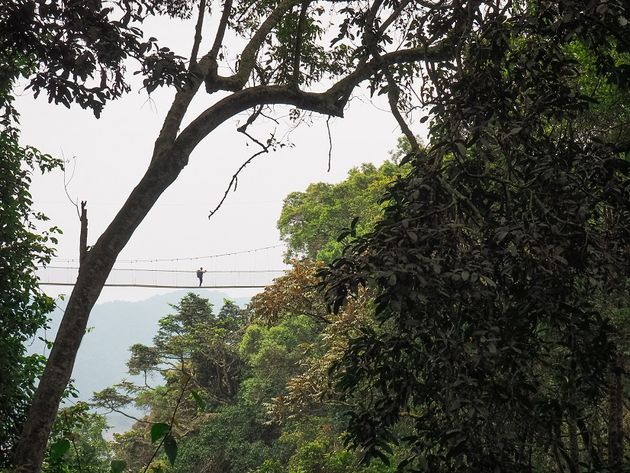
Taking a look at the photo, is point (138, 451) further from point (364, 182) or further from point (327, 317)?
point (327, 317)

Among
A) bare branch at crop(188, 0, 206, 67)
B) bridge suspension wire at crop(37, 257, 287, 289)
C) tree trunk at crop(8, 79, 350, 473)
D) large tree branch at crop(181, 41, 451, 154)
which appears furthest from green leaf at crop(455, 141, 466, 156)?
bridge suspension wire at crop(37, 257, 287, 289)

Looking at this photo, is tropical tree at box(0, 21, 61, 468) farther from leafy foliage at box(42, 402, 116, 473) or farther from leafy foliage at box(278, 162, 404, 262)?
leafy foliage at box(278, 162, 404, 262)

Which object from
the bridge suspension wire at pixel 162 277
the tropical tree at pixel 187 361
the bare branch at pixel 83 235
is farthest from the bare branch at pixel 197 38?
the bridge suspension wire at pixel 162 277

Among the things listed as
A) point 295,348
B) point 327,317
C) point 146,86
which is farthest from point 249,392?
point 146,86

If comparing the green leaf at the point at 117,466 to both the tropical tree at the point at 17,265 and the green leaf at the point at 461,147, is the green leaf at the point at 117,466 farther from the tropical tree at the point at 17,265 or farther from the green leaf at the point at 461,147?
the tropical tree at the point at 17,265

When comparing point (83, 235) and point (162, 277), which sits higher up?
point (162, 277)

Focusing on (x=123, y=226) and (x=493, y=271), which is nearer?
(x=493, y=271)

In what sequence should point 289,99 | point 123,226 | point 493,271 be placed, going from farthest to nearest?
point 289,99 < point 123,226 < point 493,271

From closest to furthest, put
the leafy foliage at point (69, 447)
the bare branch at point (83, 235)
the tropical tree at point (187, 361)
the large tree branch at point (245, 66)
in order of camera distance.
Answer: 1. the leafy foliage at point (69, 447)
2. the bare branch at point (83, 235)
3. the large tree branch at point (245, 66)
4. the tropical tree at point (187, 361)

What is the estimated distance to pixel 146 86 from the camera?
7.82 ft

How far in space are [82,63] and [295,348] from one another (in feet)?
39.5

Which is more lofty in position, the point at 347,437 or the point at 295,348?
the point at 295,348

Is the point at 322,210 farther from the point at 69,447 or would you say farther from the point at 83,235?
the point at 69,447

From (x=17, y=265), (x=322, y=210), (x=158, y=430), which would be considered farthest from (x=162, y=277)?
(x=158, y=430)
